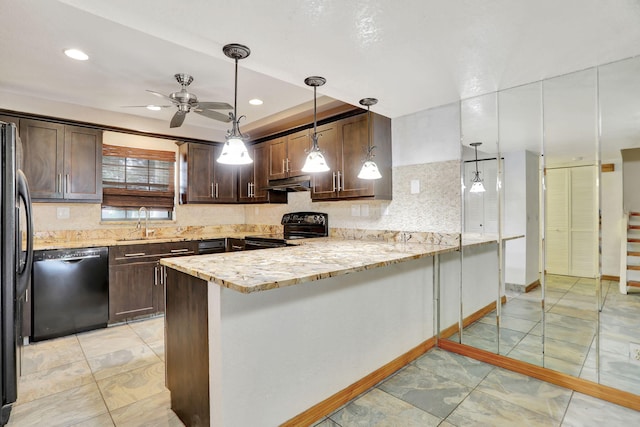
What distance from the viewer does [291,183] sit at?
398cm

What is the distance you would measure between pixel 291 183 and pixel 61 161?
2.53 m

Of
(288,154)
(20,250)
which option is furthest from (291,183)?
(20,250)

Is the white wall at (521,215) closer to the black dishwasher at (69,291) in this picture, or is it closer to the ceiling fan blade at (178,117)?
the ceiling fan blade at (178,117)

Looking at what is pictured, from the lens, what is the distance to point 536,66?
6.98ft

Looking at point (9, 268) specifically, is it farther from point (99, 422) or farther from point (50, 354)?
point (50, 354)

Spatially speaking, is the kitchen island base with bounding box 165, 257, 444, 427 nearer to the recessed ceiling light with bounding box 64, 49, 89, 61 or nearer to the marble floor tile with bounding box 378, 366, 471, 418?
the marble floor tile with bounding box 378, 366, 471, 418

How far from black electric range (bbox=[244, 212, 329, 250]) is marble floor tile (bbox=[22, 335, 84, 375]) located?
79.2 inches

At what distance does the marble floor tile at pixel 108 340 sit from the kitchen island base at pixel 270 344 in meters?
1.32

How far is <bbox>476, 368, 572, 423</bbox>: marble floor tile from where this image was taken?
1978 millimetres

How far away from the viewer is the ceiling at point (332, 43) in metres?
1.53

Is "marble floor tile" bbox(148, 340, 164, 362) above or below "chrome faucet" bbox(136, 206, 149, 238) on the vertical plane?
below

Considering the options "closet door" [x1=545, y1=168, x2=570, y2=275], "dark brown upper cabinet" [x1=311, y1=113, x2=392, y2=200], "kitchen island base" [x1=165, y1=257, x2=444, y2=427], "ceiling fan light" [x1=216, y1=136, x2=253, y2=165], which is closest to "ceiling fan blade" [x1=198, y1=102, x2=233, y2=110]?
"ceiling fan light" [x1=216, y1=136, x2=253, y2=165]

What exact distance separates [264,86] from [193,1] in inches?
67.3

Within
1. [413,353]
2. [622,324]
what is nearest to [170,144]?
[413,353]
